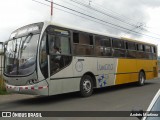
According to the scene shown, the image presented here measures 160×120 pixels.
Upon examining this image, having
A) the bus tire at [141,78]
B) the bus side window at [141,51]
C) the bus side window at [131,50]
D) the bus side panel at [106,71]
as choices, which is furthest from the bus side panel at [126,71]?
the bus side window at [141,51]

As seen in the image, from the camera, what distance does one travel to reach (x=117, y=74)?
15602mm

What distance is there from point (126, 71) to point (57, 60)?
6581 mm

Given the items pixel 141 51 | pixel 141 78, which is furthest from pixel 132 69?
pixel 141 51

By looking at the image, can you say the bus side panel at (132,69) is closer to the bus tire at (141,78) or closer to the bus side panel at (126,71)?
the bus side panel at (126,71)

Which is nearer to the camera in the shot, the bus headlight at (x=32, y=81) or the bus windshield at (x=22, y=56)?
the bus headlight at (x=32, y=81)

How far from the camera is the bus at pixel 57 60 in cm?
1053

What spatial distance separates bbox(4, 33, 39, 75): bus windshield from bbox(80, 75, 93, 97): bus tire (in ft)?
9.44

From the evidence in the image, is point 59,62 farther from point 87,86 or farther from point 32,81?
point 87,86

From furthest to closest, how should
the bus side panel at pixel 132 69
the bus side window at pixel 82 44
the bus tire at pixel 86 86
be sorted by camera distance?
the bus side panel at pixel 132 69, the bus tire at pixel 86 86, the bus side window at pixel 82 44

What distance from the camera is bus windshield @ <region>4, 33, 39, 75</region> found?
1057cm

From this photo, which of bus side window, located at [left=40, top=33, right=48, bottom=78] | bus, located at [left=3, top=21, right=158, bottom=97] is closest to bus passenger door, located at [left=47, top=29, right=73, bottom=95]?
bus, located at [left=3, top=21, right=158, bottom=97]

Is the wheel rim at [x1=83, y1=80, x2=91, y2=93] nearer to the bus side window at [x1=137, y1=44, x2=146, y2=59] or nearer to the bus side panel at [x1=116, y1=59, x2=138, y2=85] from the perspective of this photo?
the bus side panel at [x1=116, y1=59, x2=138, y2=85]

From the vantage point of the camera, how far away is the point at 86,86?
1281cm

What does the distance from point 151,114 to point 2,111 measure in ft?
22.1
